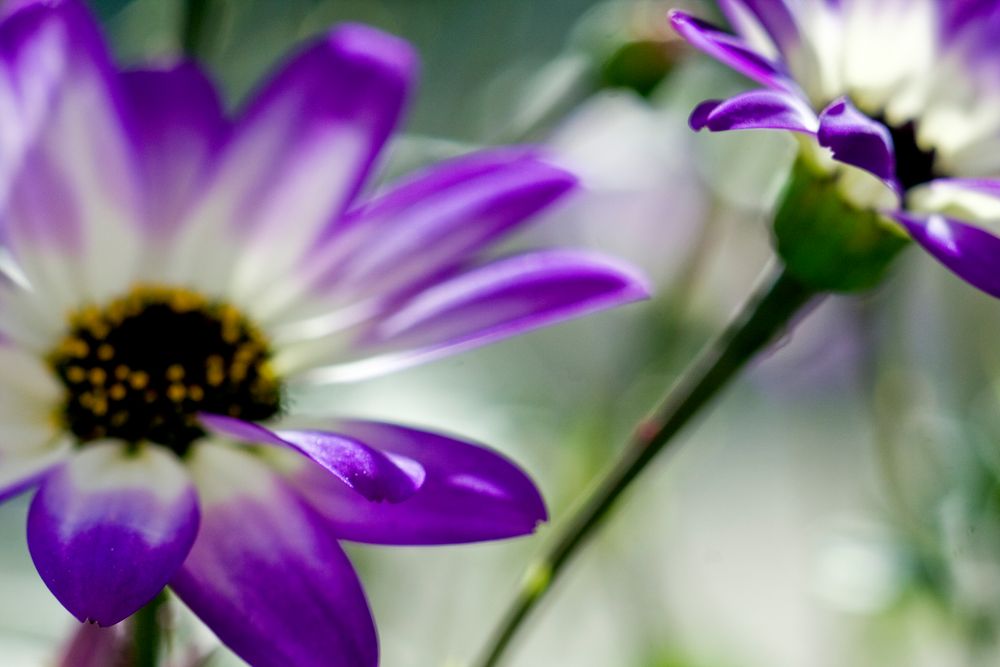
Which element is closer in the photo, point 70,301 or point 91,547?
point 91,547

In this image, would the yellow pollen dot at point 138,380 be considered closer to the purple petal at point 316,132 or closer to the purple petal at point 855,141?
the purple petal at point 316,132

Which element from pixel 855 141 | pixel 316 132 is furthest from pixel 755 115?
pixel 316 132

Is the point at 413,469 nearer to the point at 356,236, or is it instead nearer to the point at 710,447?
the point at 356,236

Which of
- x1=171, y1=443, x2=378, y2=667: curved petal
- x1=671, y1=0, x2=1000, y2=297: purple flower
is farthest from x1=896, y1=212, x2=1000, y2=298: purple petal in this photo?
x1=171, y1=443, x2=378, y2=667: curved petal

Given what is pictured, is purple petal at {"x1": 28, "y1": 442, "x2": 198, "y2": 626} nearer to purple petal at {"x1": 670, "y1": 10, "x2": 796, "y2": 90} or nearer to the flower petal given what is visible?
the flower petal

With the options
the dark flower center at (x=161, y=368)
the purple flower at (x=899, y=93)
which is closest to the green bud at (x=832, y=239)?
the purple flower at (x=899, y=93)

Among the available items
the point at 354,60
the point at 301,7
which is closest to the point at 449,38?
the point at 301,7
